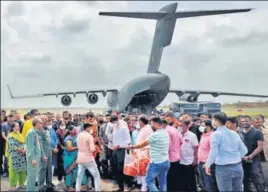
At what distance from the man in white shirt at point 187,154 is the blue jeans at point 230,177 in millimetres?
2454

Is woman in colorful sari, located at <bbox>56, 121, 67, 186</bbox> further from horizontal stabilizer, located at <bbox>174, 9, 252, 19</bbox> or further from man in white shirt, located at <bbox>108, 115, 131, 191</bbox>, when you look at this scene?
horizontal stabilizer, located at <bbox>174, 9, 252, 19</bbox>

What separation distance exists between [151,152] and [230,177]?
4.98ft

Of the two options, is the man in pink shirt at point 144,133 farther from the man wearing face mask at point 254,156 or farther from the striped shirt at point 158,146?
the man wearing face mask at point 254,156

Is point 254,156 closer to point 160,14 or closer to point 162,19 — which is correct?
point 160,14

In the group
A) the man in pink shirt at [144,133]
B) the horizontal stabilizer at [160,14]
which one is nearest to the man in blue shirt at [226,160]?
the man in pink shirt at [144,133]

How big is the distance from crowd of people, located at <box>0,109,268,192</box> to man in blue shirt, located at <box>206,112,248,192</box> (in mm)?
14

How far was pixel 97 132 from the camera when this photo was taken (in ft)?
33.1

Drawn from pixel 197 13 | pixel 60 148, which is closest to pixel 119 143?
pixel 60 148

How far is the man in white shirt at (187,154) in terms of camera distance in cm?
819

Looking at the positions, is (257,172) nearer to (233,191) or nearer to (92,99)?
(233,191)

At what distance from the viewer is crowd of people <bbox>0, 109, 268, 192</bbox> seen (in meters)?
6.69

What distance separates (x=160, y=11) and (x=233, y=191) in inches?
623

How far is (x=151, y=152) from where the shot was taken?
6727 millimetres

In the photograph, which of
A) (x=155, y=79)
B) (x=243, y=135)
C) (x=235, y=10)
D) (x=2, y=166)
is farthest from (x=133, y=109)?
(x=243, y=135)
